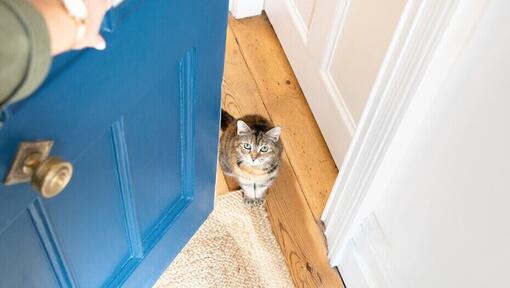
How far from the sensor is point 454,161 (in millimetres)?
895

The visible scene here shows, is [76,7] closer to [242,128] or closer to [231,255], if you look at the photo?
[242,128]

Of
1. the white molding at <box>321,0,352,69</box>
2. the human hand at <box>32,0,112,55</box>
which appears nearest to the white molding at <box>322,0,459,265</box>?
the white molding at <box>321,0,352,69</box>

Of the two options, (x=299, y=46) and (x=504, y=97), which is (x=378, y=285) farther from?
(x=299, y=46)

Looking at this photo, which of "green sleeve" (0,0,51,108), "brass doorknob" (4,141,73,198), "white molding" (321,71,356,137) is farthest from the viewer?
"white molding" (321,71,356,137)

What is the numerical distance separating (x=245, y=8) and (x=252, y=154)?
68 cm

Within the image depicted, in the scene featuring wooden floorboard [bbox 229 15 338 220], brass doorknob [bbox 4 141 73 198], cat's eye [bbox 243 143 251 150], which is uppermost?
brass doorknob [bbox 4 141 73 198]

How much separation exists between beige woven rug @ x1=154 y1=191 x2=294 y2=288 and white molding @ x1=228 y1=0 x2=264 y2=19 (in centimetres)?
70

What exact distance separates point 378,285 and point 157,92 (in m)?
0.68

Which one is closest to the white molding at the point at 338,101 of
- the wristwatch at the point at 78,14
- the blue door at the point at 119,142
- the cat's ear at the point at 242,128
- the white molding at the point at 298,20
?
the white molding at the point at 298,20

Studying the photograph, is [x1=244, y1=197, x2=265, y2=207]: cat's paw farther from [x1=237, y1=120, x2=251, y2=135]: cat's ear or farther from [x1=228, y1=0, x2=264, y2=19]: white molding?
[x1=228, y1=0, x2=264, y2=19]: white molding

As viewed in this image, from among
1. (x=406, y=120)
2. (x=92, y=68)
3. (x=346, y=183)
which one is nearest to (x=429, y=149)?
(x=406, y=120)

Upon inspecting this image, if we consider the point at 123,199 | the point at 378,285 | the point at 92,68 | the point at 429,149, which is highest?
the point at 92,68

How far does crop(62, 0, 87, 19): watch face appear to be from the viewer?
0.54 metres

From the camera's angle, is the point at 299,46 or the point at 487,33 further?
the point at 299,46
